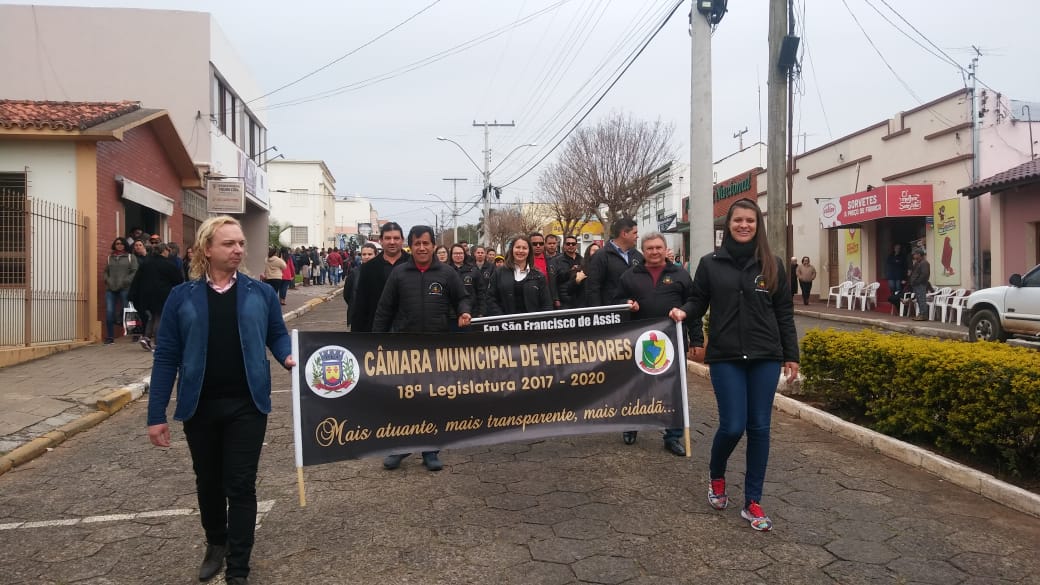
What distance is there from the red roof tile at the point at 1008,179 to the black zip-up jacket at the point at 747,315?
46.6 ft

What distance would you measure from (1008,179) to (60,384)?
17.7 m

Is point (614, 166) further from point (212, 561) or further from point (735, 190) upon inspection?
point (212, 561)

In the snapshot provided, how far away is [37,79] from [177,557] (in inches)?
957

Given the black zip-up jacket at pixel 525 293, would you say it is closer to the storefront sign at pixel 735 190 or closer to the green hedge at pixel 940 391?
the green hedge at pixel 940 391

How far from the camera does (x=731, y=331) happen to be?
4410 mm

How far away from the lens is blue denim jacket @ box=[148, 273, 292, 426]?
3.53 metres

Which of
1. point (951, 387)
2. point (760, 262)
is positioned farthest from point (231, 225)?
point (951, 387)

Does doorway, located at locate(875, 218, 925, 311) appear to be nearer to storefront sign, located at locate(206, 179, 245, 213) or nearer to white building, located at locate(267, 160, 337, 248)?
storefront sign, located at locate(206, 179, 245, 213)

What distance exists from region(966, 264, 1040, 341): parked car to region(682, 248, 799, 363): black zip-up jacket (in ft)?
30.3

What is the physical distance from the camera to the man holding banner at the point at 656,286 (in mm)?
6113

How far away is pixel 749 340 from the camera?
4352 mm

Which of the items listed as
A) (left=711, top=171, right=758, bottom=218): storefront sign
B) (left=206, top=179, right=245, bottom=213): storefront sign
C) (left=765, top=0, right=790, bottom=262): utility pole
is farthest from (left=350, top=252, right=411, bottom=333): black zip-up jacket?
(left=711, top=171, right=758, bottom=218): storefront sign

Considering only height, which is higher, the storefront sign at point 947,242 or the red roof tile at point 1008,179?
the red roof tile at point 1008,179

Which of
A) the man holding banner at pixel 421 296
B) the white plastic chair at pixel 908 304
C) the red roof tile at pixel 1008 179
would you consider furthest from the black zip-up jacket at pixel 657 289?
the white plastic chair at pixel 908 304
